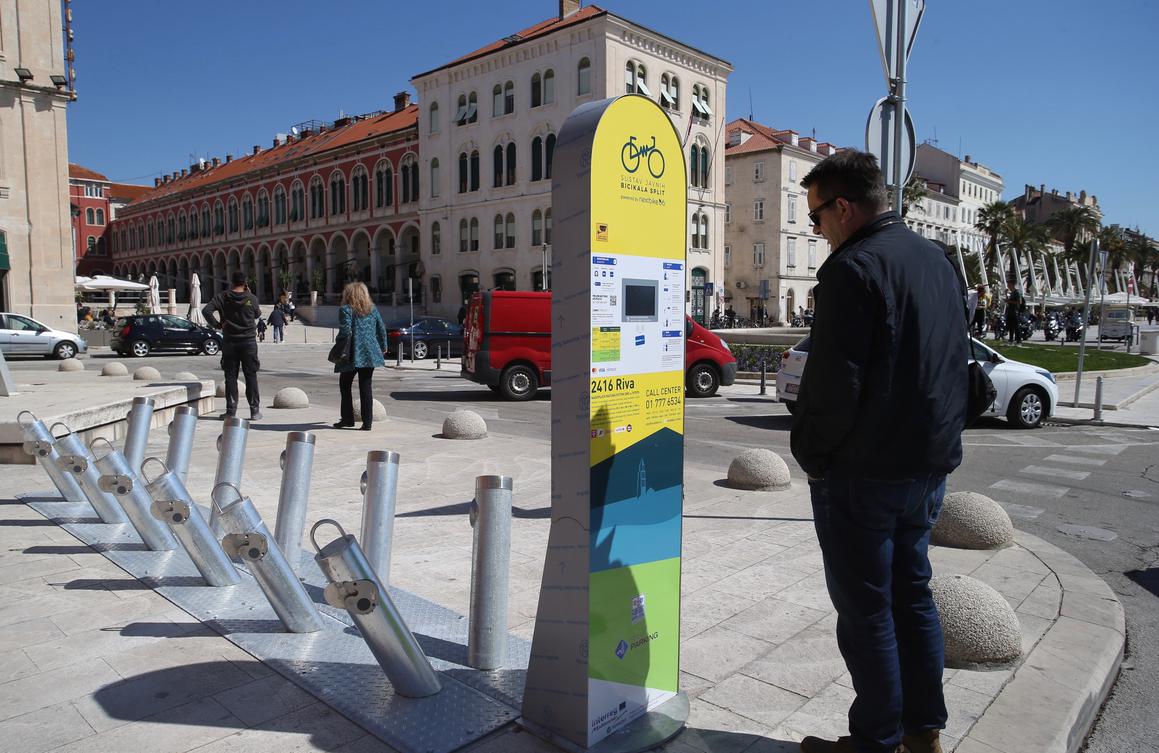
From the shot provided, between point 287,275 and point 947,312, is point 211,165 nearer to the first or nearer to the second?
point 287,275

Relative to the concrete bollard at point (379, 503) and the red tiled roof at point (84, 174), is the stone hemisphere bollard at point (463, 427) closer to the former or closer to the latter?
the concrete bollard at point (379, 503)

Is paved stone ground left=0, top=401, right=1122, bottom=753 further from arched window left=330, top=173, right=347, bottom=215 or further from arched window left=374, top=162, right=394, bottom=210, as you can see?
arched window left=330, top=173, right=347, bottom=215

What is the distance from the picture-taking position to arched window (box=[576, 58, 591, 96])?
4489 cm

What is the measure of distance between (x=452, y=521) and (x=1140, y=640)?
182 inches

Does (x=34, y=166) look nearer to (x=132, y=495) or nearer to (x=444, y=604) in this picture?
(x=132, y=495)

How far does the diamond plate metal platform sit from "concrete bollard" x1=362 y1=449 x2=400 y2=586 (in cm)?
34

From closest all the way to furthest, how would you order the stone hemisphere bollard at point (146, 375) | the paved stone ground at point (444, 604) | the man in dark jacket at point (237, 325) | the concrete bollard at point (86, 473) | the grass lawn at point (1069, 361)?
the paved stone ground at point (444, 604)
the concrete bollard at point (86, 473)
the man in dark jacket at point (237, 325)
the stone hemisphere bollard at point (146, 375)
the grass lawn at point (1069, 361)

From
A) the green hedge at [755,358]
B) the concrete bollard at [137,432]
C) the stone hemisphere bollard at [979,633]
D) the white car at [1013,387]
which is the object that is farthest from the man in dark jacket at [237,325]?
the green hedge at [755,358]

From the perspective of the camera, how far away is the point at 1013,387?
44.2ft

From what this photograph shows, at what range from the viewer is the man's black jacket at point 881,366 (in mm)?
2596

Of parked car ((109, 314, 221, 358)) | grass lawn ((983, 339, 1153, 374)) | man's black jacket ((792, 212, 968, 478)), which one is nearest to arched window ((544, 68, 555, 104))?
parked car ((109, 314, 221, 358))

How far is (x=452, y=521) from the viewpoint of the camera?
6.48 metres

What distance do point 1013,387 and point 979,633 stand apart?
11.0 m

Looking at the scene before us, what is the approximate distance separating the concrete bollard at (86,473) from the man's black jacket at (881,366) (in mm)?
4838
